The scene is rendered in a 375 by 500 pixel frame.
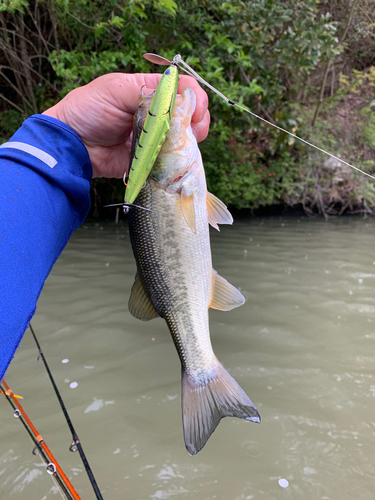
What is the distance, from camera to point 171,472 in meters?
2.18

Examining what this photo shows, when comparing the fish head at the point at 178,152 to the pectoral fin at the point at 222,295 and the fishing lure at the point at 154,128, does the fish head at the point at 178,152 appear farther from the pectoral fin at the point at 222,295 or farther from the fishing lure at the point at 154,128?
the pectoral fin at the point at 222,295

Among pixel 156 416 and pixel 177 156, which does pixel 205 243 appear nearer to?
pixel 177 156

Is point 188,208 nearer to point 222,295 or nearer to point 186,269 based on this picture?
point 186,269

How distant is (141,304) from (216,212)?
56cm

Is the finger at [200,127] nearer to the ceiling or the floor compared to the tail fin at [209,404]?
nearer to the ceiling

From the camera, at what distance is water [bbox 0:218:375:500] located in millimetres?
2123

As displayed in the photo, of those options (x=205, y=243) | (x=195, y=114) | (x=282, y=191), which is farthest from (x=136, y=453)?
(x=282, y=191)

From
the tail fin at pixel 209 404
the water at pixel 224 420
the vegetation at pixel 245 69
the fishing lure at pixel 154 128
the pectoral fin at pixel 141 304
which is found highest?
the vegetation at pixel 245 69

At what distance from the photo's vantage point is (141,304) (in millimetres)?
1678

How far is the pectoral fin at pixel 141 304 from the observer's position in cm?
167

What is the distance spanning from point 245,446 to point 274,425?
0.96 ft

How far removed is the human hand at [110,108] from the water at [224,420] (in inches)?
75.0

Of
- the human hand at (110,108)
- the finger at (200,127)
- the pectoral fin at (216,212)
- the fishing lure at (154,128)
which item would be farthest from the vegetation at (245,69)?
the fishing lure at (154,128)

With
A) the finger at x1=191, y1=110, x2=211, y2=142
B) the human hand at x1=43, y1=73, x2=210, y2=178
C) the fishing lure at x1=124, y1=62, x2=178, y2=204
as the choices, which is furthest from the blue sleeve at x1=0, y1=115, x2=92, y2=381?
the finger at x1=191, y1=110, x2=211, y2=142
